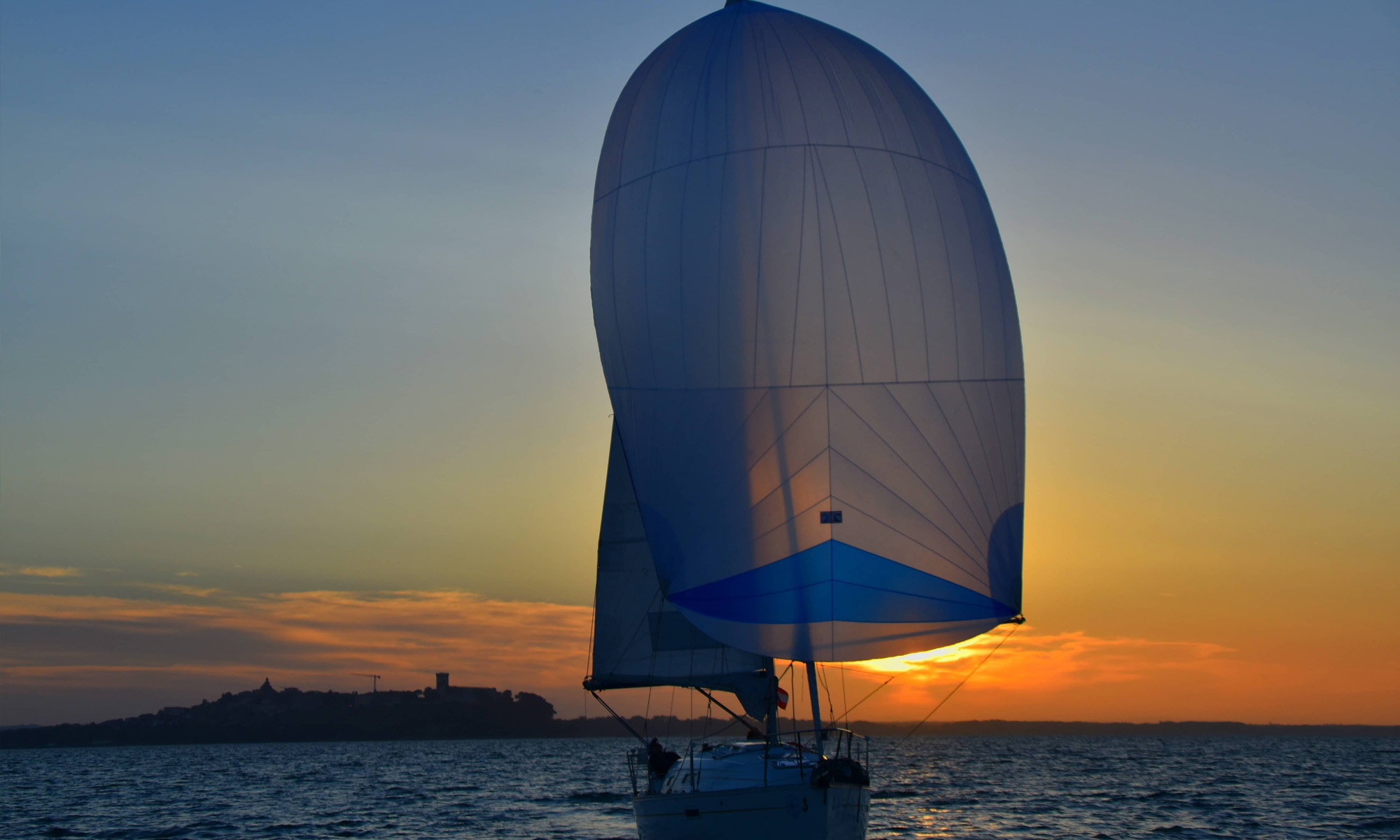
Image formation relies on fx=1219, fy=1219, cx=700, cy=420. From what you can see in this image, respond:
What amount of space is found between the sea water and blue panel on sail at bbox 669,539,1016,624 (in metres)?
15.7

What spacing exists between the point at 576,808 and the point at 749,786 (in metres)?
25.0

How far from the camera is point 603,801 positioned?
42.5 metres

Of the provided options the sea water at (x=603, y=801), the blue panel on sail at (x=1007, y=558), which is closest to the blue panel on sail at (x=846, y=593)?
the blue panel on sail at (x=1007, y=558)

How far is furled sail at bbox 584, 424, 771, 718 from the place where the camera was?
20.4 m

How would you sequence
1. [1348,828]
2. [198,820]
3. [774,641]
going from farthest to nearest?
[198,820] < [1348,828] < [774,641]

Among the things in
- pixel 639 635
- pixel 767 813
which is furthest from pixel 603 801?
pixel 767 813

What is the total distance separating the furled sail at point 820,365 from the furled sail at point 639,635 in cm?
458

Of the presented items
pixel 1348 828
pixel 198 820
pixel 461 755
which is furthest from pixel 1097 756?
pixel 198 820

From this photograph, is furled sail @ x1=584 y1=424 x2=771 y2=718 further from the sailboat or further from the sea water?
the sea water

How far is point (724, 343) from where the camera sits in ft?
51.3

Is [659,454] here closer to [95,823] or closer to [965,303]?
[965,303]

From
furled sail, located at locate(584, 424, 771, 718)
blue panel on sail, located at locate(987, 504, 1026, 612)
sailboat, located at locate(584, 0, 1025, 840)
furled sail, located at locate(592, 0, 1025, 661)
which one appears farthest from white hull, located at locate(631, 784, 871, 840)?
furled sail, located at locate(584, 424, 771, 718)

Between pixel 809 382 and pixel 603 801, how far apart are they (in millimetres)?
30936

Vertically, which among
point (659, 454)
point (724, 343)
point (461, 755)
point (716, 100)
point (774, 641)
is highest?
point (716, 100)
